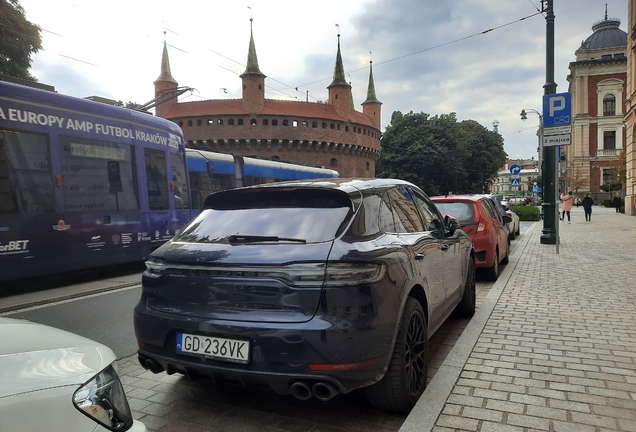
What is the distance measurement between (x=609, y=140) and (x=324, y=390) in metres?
70.5

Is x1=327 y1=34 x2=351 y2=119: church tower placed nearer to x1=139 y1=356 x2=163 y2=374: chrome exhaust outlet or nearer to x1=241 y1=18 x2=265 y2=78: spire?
x1=241 y1=18 x2=265 y2=78: spire

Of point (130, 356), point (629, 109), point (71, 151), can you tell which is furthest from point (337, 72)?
point (130, 356)

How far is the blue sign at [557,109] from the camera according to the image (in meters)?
11.5

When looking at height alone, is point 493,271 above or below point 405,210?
below

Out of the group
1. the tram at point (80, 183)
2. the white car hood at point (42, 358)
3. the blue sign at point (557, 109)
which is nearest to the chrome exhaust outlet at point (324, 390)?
the white car hood at point (42, 358)

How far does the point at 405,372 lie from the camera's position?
10.5 ft

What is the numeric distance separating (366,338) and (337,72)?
62264 mm

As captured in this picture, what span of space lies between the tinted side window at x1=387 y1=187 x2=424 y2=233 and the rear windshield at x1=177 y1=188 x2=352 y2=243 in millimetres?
786

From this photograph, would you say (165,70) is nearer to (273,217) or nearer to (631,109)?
(631,109)

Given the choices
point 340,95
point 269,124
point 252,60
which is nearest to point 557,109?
point 269,124

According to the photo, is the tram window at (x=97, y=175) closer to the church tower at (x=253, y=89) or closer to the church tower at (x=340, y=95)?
the church tower at (x=253, y=89)

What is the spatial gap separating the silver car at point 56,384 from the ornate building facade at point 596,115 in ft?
217

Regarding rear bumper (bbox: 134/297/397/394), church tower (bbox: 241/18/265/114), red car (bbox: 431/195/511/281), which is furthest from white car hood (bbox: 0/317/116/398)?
church tower (bbox: 241/18/265/114)

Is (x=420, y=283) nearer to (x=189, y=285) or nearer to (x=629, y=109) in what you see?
(x=189, y=285)
